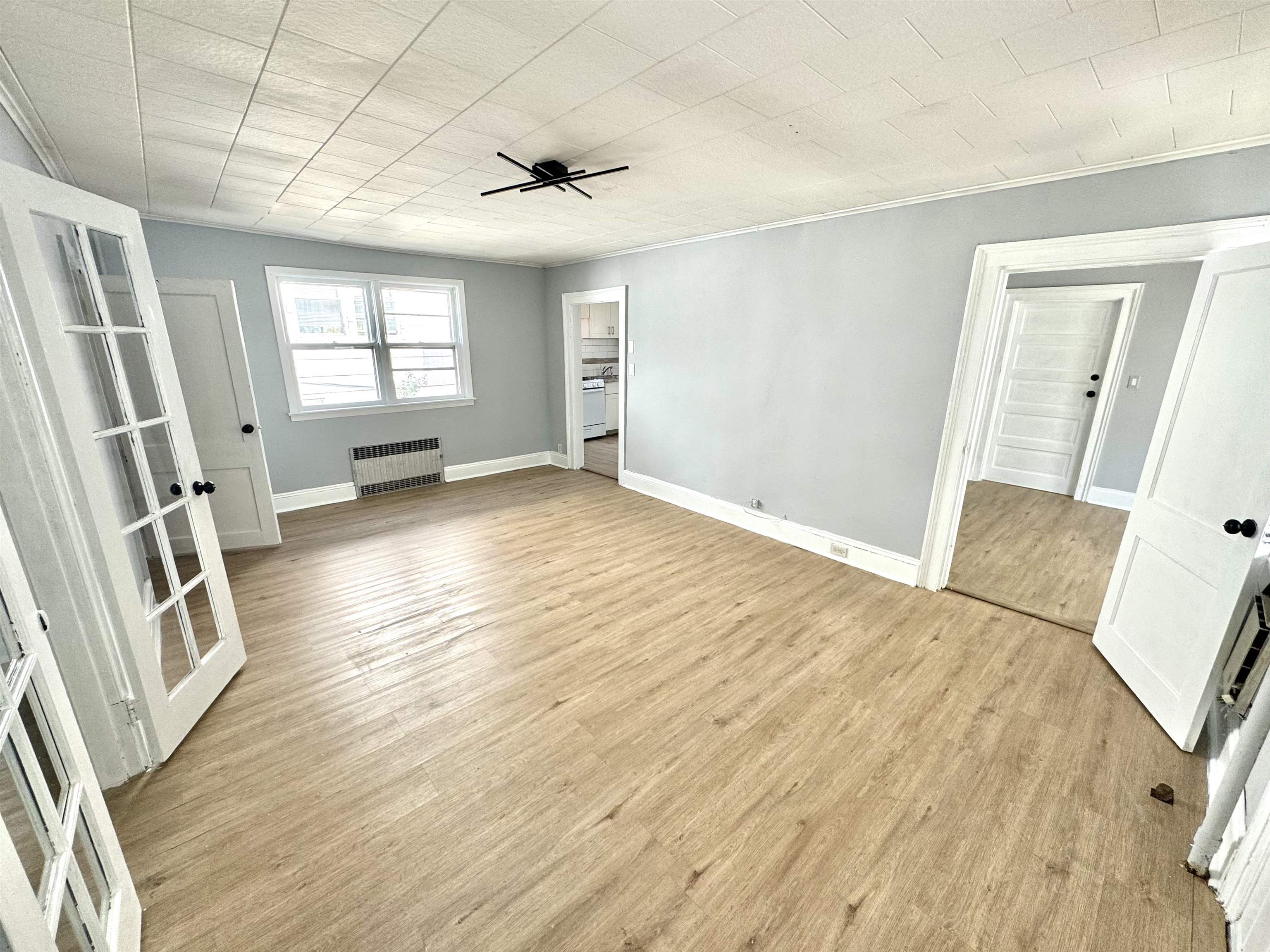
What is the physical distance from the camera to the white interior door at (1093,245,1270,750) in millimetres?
1850

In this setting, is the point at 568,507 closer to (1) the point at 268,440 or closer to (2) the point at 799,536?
(2) the point at 799,536

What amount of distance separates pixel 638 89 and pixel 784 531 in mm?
3280

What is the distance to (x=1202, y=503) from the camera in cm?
206

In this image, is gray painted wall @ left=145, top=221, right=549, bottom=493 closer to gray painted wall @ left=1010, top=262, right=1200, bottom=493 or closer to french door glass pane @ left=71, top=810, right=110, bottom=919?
french door glass pane @ left=71, top=810, right=110, bottom=919

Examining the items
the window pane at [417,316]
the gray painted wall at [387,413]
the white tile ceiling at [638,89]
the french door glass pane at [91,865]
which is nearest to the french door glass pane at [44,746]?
the french door glass pane at [91,865]

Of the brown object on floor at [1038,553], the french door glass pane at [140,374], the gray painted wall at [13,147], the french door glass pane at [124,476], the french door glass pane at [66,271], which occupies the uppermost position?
the gray painted wall at [13,147]

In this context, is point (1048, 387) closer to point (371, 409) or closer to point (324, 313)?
point (371, 409)

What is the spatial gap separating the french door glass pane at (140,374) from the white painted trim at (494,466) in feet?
12.3

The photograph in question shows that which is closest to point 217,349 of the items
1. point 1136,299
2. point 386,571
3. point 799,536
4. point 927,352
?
point 386,571

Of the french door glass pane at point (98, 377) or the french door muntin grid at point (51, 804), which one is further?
the french door glass pane at point (98, 377)

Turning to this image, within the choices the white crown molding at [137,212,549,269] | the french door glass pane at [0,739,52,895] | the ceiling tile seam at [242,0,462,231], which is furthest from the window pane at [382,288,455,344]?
the french door glass pane at [0,739,52,895]

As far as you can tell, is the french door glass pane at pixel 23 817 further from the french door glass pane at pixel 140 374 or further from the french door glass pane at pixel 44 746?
the french door glass pane at pixel 140 374

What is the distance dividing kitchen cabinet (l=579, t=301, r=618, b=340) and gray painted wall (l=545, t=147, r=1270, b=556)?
288cm

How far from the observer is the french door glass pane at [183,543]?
6.89 feet
